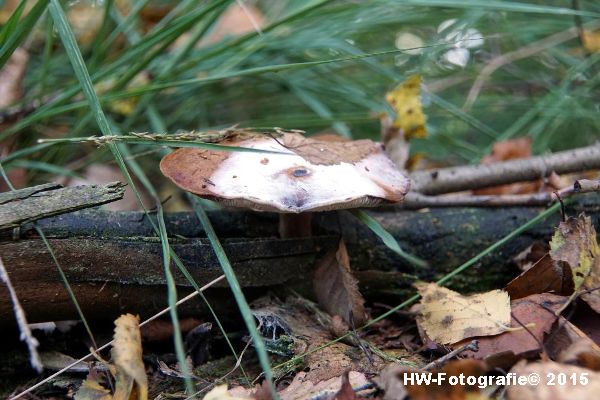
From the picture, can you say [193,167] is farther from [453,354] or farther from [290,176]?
[453,354]

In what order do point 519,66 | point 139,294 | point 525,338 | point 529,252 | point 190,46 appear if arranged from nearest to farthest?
1. point 525,338
2. point 139,294
3. point 529,252
4. point 190,46
5. point 519,66

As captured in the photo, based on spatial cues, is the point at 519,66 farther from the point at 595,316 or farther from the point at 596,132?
the point at 595,316

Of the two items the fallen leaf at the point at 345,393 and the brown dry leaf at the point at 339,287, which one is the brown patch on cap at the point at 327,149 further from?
the fallen leaf at the point at 345,393

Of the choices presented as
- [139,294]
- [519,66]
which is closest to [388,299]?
[139,294]

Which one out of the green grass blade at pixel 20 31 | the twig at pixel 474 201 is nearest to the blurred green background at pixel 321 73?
the green grass blade at pixel 20 31

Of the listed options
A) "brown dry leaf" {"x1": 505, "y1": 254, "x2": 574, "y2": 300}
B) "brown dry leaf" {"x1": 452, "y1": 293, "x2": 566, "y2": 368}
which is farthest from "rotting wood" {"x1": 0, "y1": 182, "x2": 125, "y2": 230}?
"brown dry leaf" {"x1": 505, "y1": 254, "x2": 574, "y2": 300}

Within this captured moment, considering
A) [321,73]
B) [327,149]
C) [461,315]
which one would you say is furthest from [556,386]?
[321,73]

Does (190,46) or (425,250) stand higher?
(190,46)
